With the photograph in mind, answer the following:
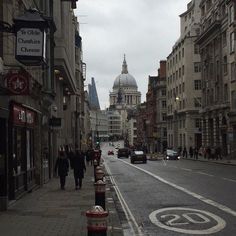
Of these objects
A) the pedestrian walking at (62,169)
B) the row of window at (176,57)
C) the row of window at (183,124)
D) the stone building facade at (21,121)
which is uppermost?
the row of window at (176,57)

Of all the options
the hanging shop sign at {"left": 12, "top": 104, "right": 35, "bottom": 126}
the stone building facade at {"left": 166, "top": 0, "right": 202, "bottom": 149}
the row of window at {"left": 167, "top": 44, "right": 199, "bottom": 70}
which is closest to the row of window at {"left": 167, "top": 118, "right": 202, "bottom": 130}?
the stone building facade at {"left": 166, "top": 0, "right": 202, "bottom": 149}

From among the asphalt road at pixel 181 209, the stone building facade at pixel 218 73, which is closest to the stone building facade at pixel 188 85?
the stone building facade at pixel 218 73

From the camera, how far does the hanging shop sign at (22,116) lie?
18734 mm

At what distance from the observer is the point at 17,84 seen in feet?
50.8

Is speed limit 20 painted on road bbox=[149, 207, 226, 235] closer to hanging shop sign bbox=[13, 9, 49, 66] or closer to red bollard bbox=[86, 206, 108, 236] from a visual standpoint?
hanging shop sign bbox=[13, 9, 49, 66]

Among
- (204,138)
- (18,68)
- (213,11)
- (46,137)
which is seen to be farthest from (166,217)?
(204,138)

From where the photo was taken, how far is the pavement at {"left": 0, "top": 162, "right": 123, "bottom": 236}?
12484 mm

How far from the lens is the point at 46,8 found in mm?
32312

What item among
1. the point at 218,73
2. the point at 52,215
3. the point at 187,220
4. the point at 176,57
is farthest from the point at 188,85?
the point at 187,220

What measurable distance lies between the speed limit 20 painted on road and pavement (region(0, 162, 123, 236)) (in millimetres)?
1076

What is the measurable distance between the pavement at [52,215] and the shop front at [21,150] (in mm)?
489

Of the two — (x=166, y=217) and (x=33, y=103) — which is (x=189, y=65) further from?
(x=166, y=217)

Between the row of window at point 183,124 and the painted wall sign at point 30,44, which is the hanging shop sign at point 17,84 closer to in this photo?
the painted wall sign at point 30,44

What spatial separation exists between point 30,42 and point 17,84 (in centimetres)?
242
